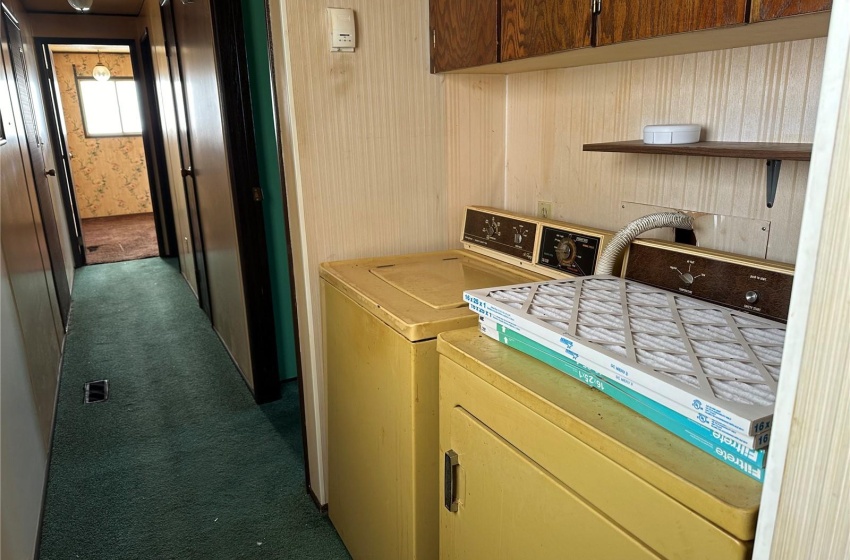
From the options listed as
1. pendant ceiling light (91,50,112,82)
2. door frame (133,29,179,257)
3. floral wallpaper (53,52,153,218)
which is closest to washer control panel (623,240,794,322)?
door frame (133,29,179,257)

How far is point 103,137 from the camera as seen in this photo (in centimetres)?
855

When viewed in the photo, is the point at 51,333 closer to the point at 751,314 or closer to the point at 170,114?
the point at 170,114

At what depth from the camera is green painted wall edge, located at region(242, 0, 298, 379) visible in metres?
2.69

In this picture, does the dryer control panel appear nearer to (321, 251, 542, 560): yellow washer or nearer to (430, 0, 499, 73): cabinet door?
(321, 251, 542, 560): yellow washer

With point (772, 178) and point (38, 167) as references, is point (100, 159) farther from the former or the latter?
point (772, 178)

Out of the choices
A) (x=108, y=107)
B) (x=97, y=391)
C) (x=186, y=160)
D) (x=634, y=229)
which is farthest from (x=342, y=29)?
(x=108, y=107)

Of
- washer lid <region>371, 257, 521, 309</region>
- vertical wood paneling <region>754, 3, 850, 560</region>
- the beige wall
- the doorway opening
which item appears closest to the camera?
vertical wood paneling <region>754, 3, 850, 560</region>

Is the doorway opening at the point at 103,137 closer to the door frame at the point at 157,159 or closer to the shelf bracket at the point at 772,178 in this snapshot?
the door frame at the point at 157,159

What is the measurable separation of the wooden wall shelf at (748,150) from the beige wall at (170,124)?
350 cm

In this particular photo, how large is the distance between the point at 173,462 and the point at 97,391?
0.99m

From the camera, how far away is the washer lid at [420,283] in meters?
1.32

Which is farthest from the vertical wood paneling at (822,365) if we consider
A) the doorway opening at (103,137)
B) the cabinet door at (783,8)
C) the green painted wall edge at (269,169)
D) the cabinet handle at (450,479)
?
the doorway opening at (103,137)

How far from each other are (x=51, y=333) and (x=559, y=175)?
289 centimetres

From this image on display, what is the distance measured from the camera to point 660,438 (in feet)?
2.60
